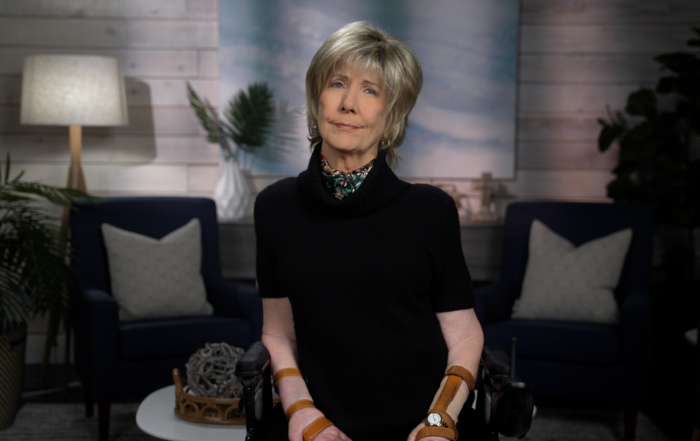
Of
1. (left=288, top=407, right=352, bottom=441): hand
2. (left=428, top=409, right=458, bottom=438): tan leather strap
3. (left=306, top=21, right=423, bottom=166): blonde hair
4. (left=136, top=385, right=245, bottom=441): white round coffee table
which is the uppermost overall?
(left=306, top=21, right=423, bottom=166): blonde hair

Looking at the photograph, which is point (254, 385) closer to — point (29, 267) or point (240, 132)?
point (29, 267)

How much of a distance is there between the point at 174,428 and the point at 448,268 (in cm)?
104

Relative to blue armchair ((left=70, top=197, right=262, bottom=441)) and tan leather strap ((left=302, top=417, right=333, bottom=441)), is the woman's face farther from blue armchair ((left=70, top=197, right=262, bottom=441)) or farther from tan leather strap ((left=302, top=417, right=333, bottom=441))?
blue armchair ((left=70, top=197, right=262, bottom=441))

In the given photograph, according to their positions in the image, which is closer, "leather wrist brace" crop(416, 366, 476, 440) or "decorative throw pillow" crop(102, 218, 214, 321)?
"leather wrist brace" crop(416, 366, 476, 440)

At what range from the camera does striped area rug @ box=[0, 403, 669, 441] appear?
8.85 feet

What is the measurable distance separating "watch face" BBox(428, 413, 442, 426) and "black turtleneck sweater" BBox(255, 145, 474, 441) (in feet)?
0.22

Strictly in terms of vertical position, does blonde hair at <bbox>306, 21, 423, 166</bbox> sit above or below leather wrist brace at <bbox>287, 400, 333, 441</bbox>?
above

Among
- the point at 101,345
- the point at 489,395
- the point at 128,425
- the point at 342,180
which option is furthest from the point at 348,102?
the point at 128,425

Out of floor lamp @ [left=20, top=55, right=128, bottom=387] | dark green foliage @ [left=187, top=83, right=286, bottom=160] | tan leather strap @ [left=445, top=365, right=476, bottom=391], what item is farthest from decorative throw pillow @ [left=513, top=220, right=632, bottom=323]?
floor lamp @ [left=20, top=55, right=128, bottom=387]

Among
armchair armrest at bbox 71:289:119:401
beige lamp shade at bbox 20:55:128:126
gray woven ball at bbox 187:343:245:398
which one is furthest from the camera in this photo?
beige lamp shade at bbox 20:55:128:126

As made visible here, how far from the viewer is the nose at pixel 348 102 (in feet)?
4.13

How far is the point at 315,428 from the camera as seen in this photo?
127 centimetres

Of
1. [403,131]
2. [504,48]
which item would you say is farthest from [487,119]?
[403,131]

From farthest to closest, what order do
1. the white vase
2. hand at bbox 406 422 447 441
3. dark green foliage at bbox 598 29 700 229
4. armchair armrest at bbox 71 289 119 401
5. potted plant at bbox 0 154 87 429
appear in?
the white vase < dark green foliage at bbox 598 29 700 229 < potted plant at bbox 0 154 87 429 < armchair armrest at bbox 71 289 119 401 < hand at bbox 406 422 447 441
